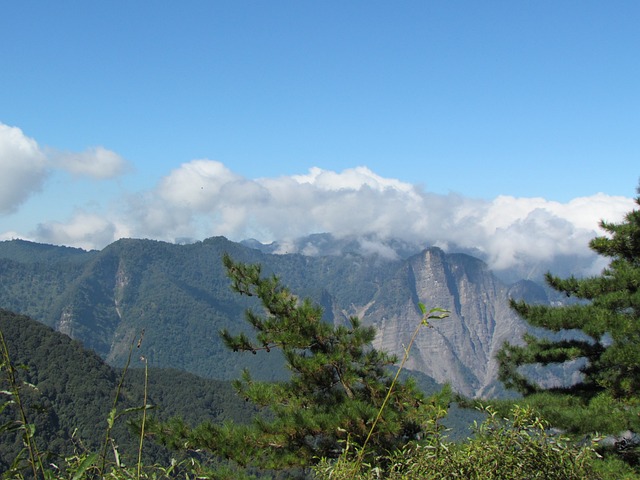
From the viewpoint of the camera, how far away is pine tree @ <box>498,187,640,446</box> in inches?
482

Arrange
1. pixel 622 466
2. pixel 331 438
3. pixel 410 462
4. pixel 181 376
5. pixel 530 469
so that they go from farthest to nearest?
1. pixel 181 376
2. pixel 331 438
3. pixel 622 466
4. pixel 410 462
5. pixel 530 469

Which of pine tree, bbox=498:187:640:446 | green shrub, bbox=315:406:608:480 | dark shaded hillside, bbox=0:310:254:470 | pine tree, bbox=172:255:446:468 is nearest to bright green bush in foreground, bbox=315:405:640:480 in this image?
green shrub, bbox=315:406:608:480

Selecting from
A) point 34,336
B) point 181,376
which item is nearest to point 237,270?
point 34,336

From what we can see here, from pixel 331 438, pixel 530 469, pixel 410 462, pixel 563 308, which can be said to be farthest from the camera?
pixel 563 308

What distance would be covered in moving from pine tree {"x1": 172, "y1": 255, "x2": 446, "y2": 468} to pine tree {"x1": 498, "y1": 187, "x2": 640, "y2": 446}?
13.2ft

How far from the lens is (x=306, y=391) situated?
12891 millimetres

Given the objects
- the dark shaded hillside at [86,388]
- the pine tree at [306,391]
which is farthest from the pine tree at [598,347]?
the dark shaded hillside at [86,388]

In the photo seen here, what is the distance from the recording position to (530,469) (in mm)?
3615

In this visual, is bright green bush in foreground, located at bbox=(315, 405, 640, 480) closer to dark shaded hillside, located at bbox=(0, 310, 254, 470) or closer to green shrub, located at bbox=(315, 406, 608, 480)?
green shrub, located at bbox=(315, 406, 608, 480)

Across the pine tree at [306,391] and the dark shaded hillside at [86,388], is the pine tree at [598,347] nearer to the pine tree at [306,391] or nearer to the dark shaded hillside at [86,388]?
the pine tree at [306,391]

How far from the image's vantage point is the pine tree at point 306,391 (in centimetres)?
1084

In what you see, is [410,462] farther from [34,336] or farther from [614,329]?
[34,336]

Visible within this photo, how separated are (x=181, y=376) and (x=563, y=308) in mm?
176883

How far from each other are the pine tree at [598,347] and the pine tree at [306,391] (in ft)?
13.2
